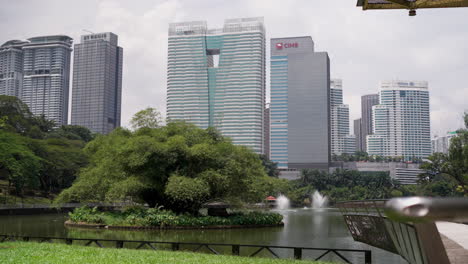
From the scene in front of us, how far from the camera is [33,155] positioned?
40781 millimetres

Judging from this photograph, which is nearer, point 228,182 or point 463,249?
point 463,249

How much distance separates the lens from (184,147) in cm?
2506

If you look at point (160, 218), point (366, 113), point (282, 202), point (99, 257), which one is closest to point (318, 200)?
point (282, 202)

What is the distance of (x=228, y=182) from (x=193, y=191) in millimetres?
2382

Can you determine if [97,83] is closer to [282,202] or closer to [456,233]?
[282,202]

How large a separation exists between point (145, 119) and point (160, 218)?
7.67 meters

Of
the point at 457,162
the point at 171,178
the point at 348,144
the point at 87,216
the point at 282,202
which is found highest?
the point at 348,144

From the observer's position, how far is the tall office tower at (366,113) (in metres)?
189

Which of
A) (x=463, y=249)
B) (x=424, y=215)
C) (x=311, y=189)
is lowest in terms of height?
(x=311, y=189)

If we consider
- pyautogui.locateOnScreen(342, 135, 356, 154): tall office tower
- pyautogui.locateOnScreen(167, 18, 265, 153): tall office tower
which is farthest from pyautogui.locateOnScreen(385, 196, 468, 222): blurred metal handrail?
pyautogui.locateOnScreen(342, 135, 356, 154): tall office tower

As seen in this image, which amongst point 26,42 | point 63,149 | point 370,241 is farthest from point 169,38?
point 370,241

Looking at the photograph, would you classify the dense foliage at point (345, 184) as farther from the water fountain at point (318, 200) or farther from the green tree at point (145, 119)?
the green tree at point (145, 119)

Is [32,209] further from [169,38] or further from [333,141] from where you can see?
[333,141]

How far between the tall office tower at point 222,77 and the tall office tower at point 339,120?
164 ft
